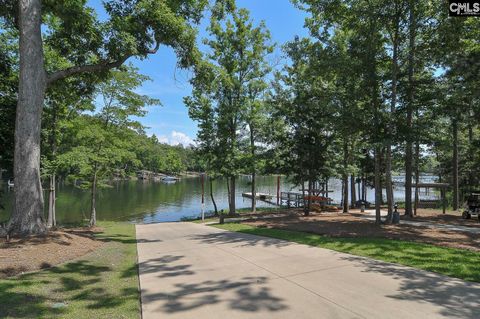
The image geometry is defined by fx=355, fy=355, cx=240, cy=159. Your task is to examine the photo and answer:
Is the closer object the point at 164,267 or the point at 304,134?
the point at 164,267

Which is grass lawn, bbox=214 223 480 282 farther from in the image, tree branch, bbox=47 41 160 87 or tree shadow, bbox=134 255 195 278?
tree branch, bbox=47 41 160 87

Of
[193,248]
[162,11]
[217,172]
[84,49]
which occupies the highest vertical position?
[162,11]

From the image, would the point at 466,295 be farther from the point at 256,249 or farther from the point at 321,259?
the point at 256,249

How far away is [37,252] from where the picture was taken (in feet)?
23.3

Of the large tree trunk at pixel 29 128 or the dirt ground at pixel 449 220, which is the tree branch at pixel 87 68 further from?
the dirt ground at pixel 449 220

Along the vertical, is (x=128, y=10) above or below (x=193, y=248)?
above

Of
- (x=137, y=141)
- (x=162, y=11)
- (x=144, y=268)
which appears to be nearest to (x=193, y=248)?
(x=144, y=268)

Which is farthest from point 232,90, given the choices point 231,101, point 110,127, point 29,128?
point 29,128

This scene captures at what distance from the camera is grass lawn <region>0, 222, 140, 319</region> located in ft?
14.4

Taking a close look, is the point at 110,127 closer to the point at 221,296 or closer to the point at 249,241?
the point at 249,241

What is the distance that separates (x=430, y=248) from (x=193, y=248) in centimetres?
609

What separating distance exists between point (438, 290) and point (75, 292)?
5.45m

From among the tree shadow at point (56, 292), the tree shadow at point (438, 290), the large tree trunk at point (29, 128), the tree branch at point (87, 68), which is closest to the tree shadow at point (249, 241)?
the tree shadow at point (438, 290)

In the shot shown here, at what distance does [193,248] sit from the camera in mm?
9672
